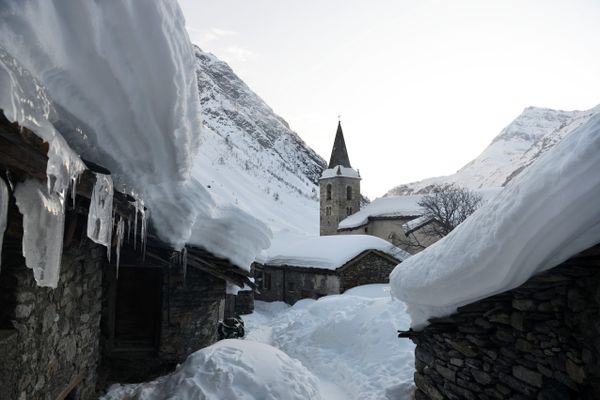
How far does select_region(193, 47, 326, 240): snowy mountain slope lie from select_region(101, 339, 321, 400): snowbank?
2226cm

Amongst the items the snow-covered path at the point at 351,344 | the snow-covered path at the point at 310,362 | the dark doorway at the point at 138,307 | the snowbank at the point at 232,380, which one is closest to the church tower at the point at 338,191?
the snow-covered path at the point at 310,362

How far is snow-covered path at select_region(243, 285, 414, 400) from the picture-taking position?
7910 millimetres

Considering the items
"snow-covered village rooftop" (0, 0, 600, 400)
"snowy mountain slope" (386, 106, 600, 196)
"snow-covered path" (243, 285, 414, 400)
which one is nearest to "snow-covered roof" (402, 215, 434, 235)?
"snow-covered path" (243, 285, 414, 400)

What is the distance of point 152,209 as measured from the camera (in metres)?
5.00

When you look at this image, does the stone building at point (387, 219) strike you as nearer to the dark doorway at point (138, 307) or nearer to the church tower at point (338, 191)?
the church tower at point (338, 191)

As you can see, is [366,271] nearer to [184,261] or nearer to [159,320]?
[159,320]

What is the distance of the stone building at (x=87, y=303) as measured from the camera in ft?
8.66

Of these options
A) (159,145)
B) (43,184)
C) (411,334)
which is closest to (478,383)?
(411,334)

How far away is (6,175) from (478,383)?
5141mm

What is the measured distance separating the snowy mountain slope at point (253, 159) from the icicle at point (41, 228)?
24033mm

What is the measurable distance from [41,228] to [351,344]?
975cm

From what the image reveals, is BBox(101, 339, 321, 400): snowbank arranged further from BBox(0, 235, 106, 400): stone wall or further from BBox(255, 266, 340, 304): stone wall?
BBox(255, 266, 340, 304): stone wall

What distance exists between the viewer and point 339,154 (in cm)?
3919

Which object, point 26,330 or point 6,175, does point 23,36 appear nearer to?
point 6,175
